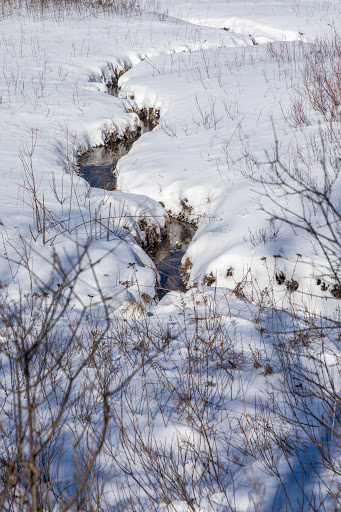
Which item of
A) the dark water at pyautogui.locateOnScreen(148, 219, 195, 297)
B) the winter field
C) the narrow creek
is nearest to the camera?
the winter field

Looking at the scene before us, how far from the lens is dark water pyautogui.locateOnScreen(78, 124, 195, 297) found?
4.54 m

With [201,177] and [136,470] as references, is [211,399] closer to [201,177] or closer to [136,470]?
[136,470]

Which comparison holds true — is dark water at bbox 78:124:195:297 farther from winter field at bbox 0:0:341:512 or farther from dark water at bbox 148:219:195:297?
winter field at bbox 0:0:341:512

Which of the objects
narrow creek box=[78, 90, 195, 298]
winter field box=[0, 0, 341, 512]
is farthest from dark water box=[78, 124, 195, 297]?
winter field box=[0, 0, 341, 512]

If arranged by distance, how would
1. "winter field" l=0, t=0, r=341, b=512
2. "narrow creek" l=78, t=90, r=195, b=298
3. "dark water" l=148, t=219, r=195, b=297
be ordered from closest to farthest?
1. "winter field" l=0, t=0, r=341, b=512
2. "dark water" l=148, t=219, r=195, b=297
3. "narrow creek" l=78, t=90, r=195, b=298

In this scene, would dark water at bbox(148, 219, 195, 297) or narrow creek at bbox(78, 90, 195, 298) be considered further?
narrow creek at bbox(78, 90, 195, 298)

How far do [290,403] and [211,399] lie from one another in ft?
1.25

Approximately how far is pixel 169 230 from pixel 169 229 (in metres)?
0.02

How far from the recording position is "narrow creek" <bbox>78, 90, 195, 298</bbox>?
14.8ft

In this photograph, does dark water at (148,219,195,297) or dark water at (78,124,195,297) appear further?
dark water at (78,124,195,297)

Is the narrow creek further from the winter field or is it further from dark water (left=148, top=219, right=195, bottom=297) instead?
the winter field

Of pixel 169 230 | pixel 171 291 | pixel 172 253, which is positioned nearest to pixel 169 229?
pixel 169 230

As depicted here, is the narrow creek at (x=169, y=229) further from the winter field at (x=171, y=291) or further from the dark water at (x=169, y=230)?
the winter field at (x=171, y=291)

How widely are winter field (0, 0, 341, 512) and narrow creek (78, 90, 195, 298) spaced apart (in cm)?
10
